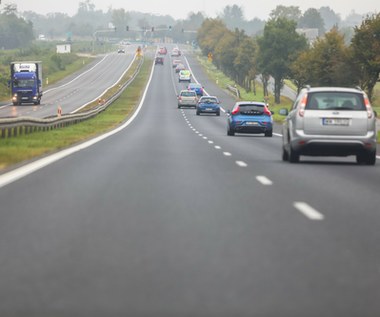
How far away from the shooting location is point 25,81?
287 ft

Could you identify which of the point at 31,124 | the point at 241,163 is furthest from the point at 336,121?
the point at 31,124

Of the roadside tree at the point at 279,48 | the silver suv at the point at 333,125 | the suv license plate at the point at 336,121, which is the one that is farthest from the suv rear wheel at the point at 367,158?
the roadside tree at the point at 279,48

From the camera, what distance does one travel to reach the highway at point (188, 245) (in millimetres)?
6586

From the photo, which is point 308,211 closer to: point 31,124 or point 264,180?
point 264,180

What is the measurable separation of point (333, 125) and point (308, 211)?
9657 mm

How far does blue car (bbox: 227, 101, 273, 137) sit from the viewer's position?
40.8m

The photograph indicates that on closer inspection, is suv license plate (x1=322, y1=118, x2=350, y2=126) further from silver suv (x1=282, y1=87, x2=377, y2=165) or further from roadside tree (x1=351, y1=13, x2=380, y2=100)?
roadside tree (x1=351, y1=13, x2=380, y2=100)

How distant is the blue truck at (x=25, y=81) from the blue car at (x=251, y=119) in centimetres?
4782

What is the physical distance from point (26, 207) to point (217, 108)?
63.5 m

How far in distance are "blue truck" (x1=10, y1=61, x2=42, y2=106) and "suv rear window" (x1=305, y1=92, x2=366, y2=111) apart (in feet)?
220

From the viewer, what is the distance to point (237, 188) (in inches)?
588

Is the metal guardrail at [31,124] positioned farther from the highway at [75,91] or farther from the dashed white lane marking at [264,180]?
the highway at [75,91]

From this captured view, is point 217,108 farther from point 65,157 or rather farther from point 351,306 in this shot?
point 351,306

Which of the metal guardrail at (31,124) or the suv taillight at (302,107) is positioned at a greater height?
the suv taillight at (302,107)
